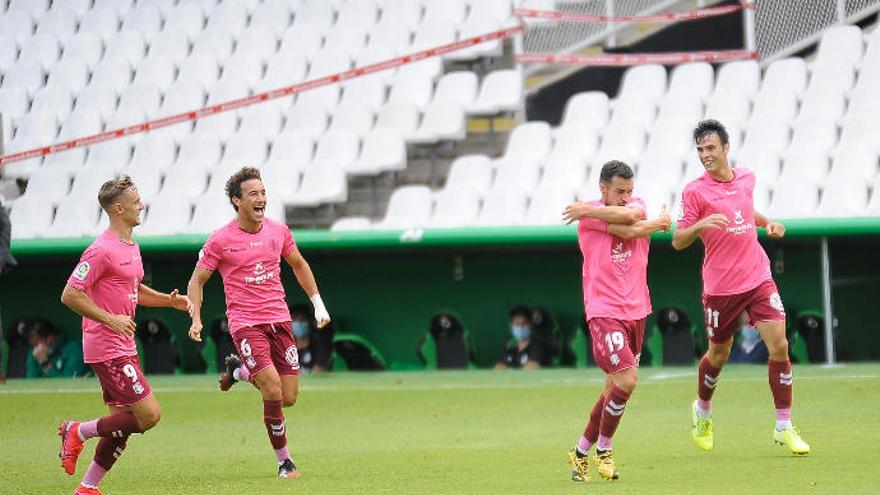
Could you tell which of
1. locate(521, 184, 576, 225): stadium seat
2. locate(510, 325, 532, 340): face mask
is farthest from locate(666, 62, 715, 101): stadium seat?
Answer: locate(510, 325, 532, 340): face mask

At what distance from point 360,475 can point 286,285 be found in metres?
11.2

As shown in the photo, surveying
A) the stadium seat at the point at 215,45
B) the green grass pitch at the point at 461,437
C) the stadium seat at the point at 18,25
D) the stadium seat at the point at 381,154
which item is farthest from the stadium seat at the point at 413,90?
the stadium seat at the point at 18,25

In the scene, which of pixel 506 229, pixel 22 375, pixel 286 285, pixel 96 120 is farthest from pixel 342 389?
pixel 96 120

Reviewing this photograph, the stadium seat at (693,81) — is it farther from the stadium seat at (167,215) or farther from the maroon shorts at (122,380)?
the maroon shorts at (122,380)

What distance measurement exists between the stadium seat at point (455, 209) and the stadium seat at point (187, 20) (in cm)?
694

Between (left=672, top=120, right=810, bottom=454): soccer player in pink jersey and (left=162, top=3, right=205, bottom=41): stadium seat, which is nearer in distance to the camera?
(left=672, top=120, right=810, bottom=454): soccer player in pink jersey

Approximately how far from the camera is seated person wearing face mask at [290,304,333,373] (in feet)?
66.8

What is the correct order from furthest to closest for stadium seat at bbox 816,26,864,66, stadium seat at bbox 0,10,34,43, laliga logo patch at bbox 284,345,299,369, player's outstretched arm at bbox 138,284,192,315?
stadium seat at bbox 0,10,34,43, stadium seat at bbox 816,26,864,66, laliga logo patch at bbox 284,345,299,369, player's outstretched arm at bbox 138,284,192,315

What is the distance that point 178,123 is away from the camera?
80.8 feet

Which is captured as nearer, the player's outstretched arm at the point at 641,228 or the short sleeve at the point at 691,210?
the player's outstretched arm at the point at 641,228

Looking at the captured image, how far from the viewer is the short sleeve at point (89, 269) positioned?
9.73 m

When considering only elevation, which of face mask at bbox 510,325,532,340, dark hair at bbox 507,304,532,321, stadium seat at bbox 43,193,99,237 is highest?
stadium seat at bbox 43,193,99,237

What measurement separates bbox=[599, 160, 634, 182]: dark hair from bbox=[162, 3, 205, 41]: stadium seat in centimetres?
1713

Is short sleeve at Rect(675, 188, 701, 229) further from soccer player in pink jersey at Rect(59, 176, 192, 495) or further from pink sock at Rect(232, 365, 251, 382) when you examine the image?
soccer player in pink jersey at Rect(59, 176, 192, 495)
